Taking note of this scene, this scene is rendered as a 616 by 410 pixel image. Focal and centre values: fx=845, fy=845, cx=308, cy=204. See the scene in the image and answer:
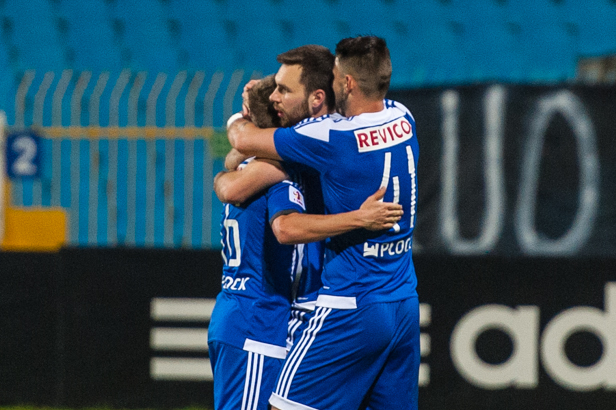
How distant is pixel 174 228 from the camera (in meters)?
7.39

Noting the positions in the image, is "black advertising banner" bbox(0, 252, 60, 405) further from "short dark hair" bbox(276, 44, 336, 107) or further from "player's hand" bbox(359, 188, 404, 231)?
A: "player's hand" bbox(359, 188, 404, 231)

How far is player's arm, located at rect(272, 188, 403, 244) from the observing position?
8.49 ft

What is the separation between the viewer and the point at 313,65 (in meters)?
2.72

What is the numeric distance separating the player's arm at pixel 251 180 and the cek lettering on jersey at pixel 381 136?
0.93 ft

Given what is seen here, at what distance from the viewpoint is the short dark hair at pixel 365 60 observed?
263cm

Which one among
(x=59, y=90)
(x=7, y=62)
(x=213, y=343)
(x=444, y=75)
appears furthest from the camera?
(x=7, y=62)

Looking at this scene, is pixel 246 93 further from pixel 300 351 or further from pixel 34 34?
pixel 34 34

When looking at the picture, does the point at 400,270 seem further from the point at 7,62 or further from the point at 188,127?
the point at 7,62

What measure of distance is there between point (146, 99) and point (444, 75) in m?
2.76

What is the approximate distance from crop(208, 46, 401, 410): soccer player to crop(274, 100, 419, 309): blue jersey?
0.13 m

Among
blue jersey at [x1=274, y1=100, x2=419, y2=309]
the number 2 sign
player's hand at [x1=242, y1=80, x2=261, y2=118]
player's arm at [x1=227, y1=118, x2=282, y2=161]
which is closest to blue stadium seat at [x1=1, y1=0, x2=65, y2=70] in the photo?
the number 2 sign

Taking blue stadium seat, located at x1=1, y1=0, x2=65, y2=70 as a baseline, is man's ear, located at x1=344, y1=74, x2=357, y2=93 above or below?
below

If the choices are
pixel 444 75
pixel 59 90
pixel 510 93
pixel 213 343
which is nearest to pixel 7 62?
pixel 59 90

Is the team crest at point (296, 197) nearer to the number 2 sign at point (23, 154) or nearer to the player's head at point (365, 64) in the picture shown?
the player's head at point (365, 64)
